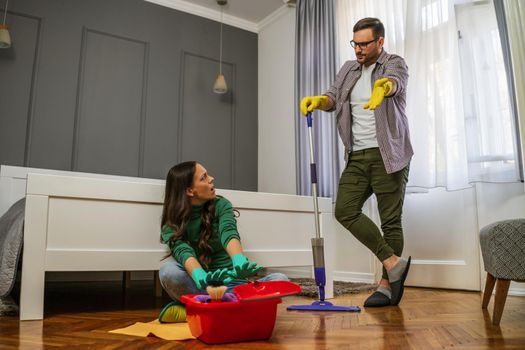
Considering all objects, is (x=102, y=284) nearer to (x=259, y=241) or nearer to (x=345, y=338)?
(x=259, y=241)

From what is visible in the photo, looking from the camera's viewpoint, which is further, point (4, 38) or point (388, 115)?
point (4, 38)

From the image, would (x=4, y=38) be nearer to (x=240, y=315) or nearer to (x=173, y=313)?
(x=173, y=313)

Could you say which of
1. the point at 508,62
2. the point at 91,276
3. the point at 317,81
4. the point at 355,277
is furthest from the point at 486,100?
the point at 91,276

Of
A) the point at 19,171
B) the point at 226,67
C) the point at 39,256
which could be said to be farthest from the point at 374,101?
the point at 226,67

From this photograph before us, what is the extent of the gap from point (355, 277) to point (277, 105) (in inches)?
71.4

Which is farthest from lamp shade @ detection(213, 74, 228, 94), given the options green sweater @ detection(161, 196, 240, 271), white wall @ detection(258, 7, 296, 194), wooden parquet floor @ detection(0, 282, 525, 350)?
green sweater @ detection(161, 196, 240, 271)

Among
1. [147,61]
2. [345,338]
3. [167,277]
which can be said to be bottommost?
[345,338]

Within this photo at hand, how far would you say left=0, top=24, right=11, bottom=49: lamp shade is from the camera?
10.3 ft

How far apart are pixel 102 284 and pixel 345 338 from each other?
2.48 meters

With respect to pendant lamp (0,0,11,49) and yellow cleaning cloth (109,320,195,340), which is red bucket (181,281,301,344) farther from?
pendant lamp (0,0,11,49)

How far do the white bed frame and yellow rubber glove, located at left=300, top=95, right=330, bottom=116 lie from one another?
0.47 m

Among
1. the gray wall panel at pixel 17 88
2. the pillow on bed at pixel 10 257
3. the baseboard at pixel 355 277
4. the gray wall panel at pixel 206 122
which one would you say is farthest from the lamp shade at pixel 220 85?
the pillow on bed at pixel 10 257

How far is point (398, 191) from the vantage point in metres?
2.15

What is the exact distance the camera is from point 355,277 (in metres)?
3.24
